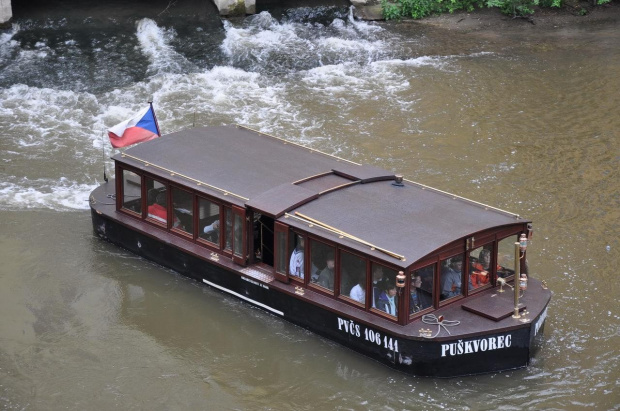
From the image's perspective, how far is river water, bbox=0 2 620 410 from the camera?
14.4m

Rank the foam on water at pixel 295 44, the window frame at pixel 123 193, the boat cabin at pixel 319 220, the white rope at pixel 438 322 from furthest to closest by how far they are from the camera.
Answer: the foam on water at pixel 295 44 → the window frame at pixel 123 193 → the boat cabin at pixel 319 220 → the white rope at pixel 438 322

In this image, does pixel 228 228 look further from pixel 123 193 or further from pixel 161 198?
pixel 123 193

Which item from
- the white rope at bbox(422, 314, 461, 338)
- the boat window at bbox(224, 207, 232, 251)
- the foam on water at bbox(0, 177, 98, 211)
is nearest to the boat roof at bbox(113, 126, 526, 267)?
the boat window at bbox(224, 207, 232, 251)

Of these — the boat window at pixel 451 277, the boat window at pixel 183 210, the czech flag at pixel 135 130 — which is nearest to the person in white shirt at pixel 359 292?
the boat window at pixel 451 277

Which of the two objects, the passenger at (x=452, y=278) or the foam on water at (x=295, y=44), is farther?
A: the foam on water at (x=295, y=44)

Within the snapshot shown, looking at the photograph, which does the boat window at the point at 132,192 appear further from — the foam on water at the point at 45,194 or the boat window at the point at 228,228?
the foam on water at the point at 45,194

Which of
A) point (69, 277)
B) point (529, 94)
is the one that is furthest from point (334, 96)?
point (69, 277)

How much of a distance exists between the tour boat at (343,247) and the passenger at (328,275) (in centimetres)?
2

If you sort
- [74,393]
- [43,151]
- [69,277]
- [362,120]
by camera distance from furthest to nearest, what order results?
1. [362,120]
2. [43,151]
3. [69,277]
4. [74,393]

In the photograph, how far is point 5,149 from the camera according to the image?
2191 centimetres

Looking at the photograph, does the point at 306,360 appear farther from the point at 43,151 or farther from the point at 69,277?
the point at 43,151

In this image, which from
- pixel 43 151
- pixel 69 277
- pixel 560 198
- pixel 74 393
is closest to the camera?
pixel 74 393

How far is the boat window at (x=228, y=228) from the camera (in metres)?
15.9

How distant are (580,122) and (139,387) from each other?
1260 cm
